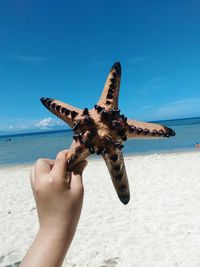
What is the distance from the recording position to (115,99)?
289 cm

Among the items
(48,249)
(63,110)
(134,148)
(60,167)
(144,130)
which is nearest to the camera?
(48,249)

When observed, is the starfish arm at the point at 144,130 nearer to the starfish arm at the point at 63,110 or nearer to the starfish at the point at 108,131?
the starfish at the point at 108,131

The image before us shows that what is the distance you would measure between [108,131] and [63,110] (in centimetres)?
51

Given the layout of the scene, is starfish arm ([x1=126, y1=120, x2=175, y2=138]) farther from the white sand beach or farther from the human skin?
the white sand beach

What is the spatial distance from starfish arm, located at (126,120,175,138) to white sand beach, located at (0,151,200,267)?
4071mm

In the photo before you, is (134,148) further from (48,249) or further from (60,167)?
(48,249)

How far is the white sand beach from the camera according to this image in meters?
6.41

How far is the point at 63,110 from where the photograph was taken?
9.20ft

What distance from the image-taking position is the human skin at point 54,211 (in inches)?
62.6

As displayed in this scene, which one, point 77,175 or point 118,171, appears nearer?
point 77,175

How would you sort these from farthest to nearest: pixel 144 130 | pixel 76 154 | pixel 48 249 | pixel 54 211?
1. pixel 144 130
2. pixel 76 154
3. pixel 54 211
4. pixel 48 249

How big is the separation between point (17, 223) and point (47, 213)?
7.81 metres

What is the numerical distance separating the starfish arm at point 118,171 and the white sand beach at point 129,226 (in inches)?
157

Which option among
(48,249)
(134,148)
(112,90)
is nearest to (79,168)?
(48,249)
